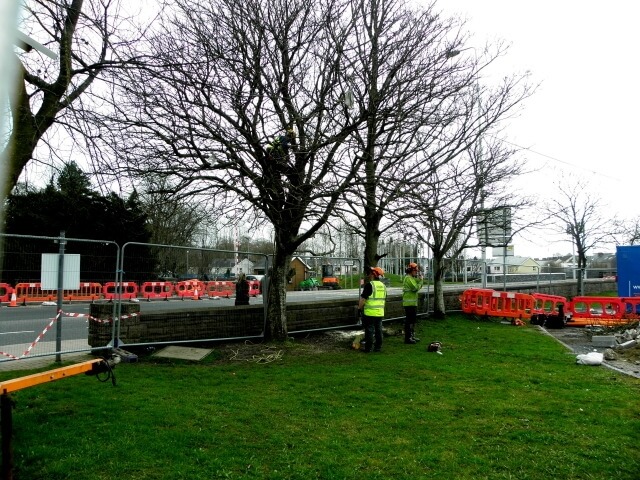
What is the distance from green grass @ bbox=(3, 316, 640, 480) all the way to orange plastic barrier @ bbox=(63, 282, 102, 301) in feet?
4.85

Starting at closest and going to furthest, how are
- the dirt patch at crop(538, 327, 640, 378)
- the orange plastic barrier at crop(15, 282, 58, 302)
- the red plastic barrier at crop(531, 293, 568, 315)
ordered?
1. the orange plastic barrier at crop(15, 282, 58, 302)
2. the dirt patch at crop(538, 327, 640, 378)
3. the red plastic barrier at crop(531, 293, 568, 315)

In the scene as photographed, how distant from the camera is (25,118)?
5160mm

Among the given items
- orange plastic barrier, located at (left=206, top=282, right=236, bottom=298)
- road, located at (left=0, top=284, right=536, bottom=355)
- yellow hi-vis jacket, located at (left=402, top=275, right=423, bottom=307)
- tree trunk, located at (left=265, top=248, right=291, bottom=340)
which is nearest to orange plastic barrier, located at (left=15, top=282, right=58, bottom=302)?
road, located at (left=0, top=284, right=536, bottom=355)

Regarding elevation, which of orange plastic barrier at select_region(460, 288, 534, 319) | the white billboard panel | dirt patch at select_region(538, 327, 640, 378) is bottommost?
dirt patch at select_region(538, 327, 640, 378)

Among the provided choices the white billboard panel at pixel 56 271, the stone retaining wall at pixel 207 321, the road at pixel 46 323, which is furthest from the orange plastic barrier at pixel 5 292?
the stone retaining wall at pixel 207 321

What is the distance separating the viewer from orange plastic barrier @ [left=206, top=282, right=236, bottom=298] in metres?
11.1

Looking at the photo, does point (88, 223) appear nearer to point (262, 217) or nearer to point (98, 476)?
point (262, 217)

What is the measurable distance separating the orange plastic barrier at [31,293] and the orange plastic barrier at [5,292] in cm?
22

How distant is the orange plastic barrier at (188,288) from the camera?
968 centimetres

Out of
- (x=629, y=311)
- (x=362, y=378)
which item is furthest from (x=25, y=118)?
(x=629, y=311)

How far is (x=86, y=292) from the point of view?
8359 mm

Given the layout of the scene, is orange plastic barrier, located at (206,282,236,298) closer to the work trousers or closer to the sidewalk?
the sidewalk

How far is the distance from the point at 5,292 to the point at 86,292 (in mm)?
1321

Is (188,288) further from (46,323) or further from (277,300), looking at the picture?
(46,323)
